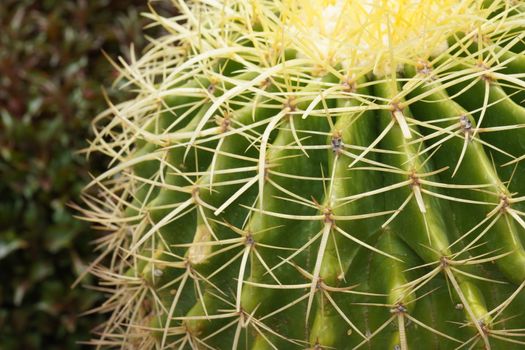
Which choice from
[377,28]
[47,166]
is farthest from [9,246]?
[377,28]

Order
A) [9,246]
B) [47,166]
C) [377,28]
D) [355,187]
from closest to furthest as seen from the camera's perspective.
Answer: [355,187] < [377,28] < [9,246] < [47,166]

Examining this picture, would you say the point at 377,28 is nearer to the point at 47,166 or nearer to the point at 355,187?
the point at 355,187

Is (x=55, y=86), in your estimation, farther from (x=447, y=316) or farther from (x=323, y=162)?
(x=447, y=316)

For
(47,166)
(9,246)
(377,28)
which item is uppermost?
(377,28)

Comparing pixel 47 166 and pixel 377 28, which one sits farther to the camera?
pixel 47 166

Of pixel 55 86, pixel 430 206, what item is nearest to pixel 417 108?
pixel 430 206

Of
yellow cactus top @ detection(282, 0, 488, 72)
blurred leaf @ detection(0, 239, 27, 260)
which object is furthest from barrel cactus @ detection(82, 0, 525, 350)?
blurred leaf @ detection(0, 239, 27, 260)
